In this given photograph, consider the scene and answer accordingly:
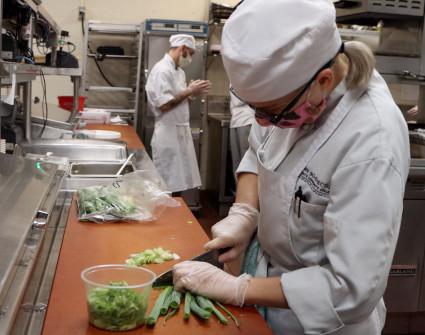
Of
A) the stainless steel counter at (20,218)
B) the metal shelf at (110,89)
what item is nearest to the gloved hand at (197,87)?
the metal shelf at (110,89)

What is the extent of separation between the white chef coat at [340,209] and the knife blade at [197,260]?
0.17m

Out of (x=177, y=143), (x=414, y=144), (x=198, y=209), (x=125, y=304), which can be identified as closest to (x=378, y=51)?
(x=414, y=144)

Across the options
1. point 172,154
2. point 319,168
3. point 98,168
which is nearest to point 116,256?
point 319,168

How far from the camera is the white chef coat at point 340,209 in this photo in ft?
3.38

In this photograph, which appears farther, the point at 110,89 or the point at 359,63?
the point at 110,89

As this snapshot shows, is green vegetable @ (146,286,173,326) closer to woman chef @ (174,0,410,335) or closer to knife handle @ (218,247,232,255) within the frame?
woman chef @ (174,0,410,335)

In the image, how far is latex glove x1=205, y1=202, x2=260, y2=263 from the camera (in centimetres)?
140

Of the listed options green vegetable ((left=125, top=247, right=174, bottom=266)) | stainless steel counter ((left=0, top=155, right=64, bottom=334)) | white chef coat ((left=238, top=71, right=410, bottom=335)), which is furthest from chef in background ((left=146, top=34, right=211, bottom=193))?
white chef coat ((left=238, top=71, right=410, bottom=335))

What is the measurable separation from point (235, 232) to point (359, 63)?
0.55 meters

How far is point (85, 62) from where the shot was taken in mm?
5656

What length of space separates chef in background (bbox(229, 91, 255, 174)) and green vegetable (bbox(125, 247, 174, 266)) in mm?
3344

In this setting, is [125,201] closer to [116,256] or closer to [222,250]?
[116,256]

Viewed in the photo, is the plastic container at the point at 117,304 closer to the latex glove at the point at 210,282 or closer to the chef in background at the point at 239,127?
the latex glove at the point at 210,282

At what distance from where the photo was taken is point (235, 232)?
142 centimetres
